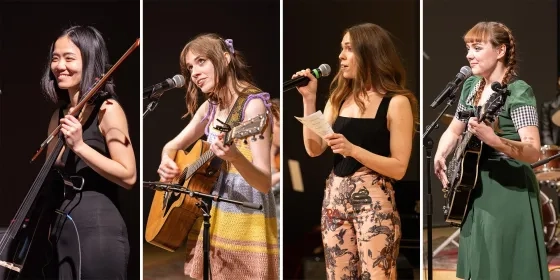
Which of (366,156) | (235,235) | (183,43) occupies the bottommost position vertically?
(235,235)

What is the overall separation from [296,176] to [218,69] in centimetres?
82

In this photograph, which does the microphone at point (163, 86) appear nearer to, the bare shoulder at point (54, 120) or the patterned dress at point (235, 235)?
the patterned dress at point (235, 235)

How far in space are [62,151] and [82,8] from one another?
1.01 metres

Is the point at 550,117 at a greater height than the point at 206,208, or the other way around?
the point at 550,117

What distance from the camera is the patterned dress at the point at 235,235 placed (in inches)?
172

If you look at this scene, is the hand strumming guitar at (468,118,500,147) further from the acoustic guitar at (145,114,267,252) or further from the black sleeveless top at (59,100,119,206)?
the black sleeveless top at (59,100,119,206)

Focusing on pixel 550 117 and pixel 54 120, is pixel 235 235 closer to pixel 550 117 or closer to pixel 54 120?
pixel 54 120

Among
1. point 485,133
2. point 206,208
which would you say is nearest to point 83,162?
point 206,208

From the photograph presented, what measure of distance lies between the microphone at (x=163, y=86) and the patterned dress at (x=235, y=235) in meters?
0.46

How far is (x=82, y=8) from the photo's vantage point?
495 centimetres

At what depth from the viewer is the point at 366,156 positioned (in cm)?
398

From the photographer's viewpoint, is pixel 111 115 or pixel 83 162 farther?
pixel 111 115

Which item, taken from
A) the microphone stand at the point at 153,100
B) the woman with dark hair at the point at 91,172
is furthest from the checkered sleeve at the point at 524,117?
the woman with dark hair at the point at 91,172

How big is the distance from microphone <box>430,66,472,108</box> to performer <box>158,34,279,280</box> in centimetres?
103
